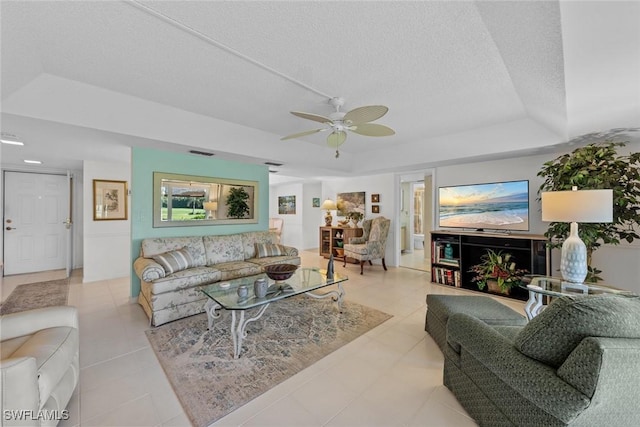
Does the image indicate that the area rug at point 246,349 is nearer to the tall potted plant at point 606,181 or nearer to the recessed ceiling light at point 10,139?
the tall potted plant at point 606,181

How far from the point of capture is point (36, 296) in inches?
141

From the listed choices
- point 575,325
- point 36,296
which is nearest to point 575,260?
point 575,325

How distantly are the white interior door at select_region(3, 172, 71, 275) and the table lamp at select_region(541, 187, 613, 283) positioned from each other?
7.15 metres

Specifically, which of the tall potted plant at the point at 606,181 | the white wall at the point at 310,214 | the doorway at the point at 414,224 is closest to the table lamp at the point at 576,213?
the tall potted plant at the point at 606,181

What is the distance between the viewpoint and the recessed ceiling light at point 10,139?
284cm

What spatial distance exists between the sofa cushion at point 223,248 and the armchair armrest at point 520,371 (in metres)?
3.26

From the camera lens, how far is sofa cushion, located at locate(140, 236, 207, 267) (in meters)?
3.30

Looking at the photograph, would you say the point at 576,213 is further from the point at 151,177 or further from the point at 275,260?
the point at 151,177

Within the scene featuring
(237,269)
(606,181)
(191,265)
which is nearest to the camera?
(606,181)

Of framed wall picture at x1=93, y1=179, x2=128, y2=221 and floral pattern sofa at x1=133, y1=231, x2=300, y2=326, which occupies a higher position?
framed wall picture at x1=93, y1=179, x2=128, y2=221

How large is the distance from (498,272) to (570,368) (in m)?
3.13

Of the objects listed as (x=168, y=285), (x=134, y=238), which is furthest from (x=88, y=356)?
(x=134, y=238)

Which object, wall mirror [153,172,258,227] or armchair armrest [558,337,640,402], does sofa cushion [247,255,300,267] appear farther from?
armchair armrest [558,337,640,402]

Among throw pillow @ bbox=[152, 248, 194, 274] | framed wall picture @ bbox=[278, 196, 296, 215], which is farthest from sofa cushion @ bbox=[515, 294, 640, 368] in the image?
framed wall picture @ bbox=[278, 196, 296, 215]
